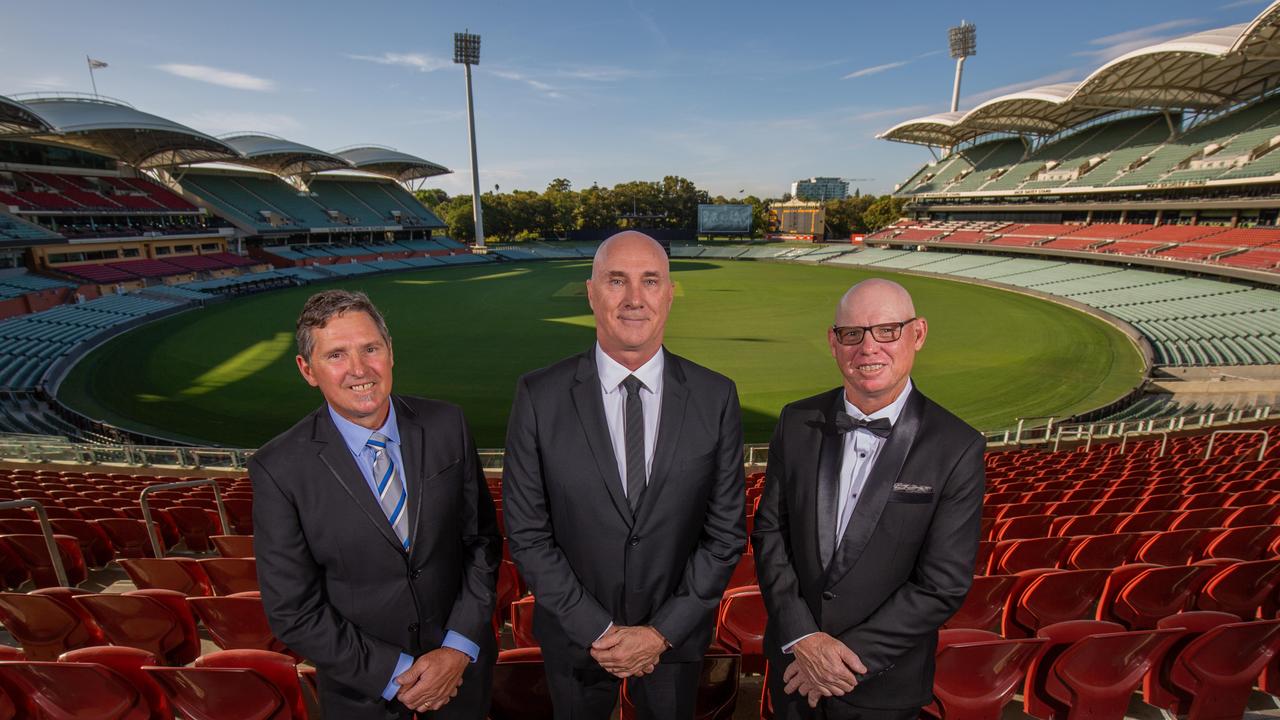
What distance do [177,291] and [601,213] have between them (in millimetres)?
61336

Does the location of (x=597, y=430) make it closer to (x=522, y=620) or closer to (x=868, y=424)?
(x=868, y=424)

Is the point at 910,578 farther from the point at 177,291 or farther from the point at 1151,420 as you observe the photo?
the point at 177,291

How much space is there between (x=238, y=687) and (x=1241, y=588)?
6345mm

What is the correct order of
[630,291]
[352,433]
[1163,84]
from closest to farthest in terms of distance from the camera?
[630,291] < [352,433] < [1163,84]

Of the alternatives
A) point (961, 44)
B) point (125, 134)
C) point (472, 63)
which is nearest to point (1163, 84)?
point (961, 44)

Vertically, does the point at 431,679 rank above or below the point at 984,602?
above

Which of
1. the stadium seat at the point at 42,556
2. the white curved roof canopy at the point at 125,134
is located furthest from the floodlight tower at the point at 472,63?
the stadium seat at the point at 42,556

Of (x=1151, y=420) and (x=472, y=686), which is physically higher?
(x=472, y=686)

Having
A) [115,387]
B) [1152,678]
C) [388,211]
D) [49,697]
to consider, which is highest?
[388,211]

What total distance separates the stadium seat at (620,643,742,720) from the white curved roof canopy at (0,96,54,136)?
165ft

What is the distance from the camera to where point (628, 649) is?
Answer: 259 centimetres

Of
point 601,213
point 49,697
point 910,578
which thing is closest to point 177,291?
point 49,697

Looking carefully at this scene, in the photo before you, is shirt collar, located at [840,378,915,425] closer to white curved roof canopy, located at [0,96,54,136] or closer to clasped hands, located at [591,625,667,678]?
clasped hands, located at [591,625,667,678]

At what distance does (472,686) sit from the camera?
2.81m
